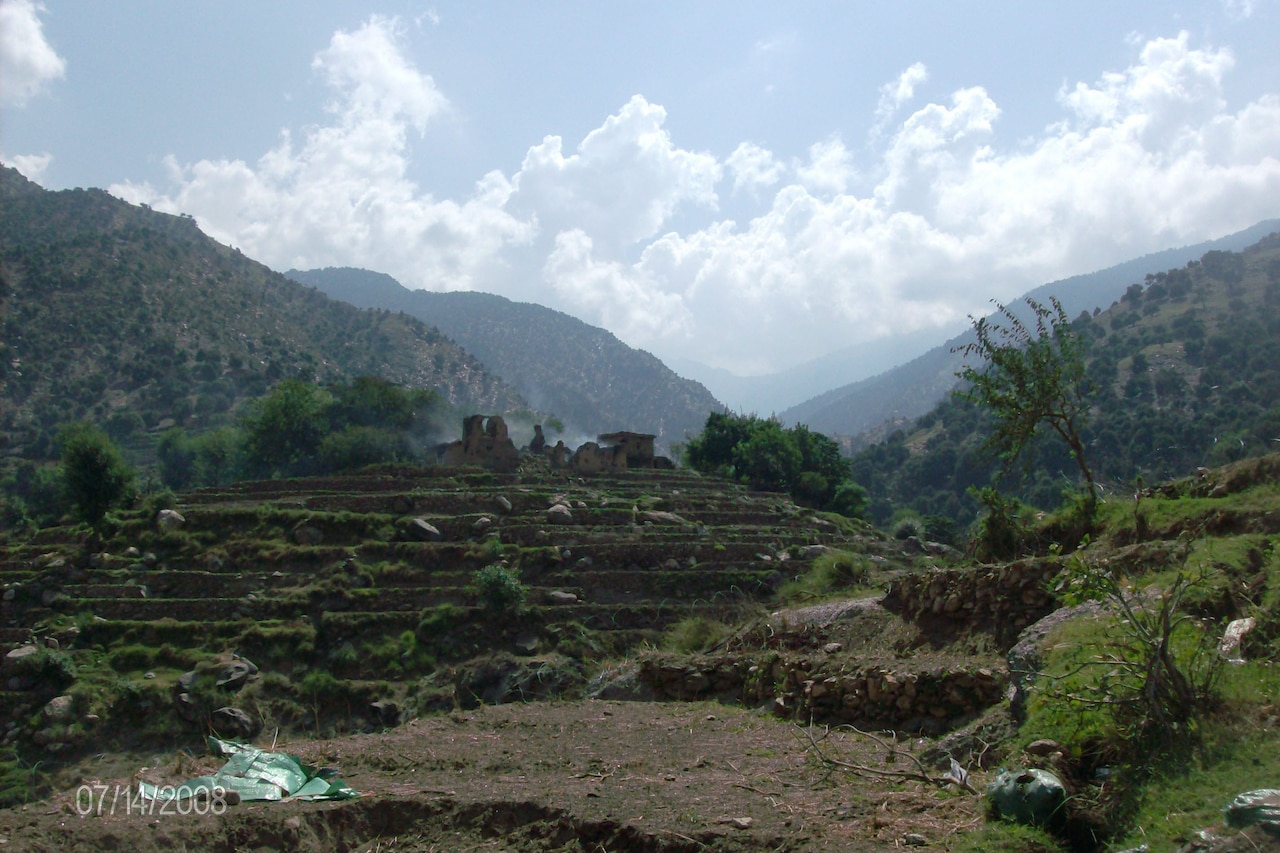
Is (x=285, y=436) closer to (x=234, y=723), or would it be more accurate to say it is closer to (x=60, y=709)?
(x=60, y=709)

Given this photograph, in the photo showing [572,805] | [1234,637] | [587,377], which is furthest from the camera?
[587,377]

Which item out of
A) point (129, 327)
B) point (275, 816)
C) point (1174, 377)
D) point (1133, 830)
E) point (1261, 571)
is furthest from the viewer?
point (129, 327)

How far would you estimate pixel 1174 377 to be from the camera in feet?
227

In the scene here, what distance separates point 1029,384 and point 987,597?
6155 mm

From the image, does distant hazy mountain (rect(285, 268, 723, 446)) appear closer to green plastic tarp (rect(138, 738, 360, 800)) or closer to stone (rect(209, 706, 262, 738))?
stone (rect(209, 706, 262, 738))

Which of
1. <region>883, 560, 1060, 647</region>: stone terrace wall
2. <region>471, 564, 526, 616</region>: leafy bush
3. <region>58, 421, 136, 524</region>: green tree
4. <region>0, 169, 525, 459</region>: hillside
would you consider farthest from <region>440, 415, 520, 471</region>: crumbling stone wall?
<region>0, 169, 525, 459</region>: hillside

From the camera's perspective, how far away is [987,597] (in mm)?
9469

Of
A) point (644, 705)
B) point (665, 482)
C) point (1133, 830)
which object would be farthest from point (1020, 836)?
point (665, 482)

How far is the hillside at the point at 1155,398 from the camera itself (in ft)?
187

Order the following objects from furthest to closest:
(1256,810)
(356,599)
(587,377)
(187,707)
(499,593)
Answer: (587,377) < (356,599) < (499,593) < (187,707) < (1256,810)

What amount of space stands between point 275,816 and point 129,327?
94.3 meters

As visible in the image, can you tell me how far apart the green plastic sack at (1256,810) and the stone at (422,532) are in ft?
96.5

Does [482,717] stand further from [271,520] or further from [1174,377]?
[1174,377]

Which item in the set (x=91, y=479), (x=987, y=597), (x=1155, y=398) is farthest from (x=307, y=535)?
(x=1155, y=398)
